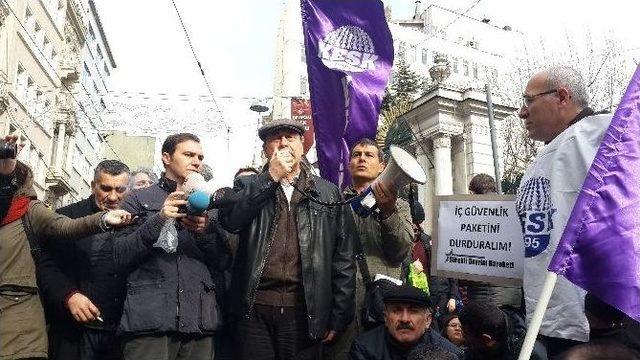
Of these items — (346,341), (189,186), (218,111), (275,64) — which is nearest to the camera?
(189,186)

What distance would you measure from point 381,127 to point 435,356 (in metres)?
8.93

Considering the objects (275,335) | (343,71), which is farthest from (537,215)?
(343,71)

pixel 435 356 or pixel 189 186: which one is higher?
pixel 189 186

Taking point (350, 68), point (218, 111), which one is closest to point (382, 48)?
point (350, 68)

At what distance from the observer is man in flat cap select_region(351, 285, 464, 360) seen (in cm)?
343

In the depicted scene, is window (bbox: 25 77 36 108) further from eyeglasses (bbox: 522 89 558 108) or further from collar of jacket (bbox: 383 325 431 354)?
eyeglasses (bbox: 522 89 558 108)

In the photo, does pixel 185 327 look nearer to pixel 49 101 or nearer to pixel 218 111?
pixel 218 111

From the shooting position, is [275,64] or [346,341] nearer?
[346,341]

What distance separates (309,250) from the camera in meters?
3.11

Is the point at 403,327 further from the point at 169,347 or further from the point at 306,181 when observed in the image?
the point at 169,347

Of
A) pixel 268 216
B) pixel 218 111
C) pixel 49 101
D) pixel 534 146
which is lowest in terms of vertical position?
pixel 268 216

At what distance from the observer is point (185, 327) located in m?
2.95

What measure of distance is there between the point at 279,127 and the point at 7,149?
153 centimetres

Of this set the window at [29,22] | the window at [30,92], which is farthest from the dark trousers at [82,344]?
the window at [30,92]
